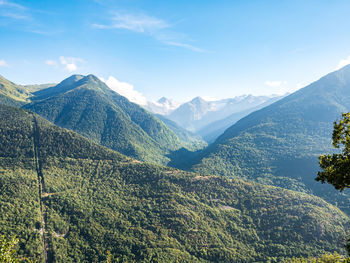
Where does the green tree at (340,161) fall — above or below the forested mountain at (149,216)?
above

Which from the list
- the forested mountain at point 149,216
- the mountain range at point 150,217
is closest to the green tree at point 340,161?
the mountain range at point 150,217

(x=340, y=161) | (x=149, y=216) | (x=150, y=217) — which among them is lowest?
(x=150, y=217)

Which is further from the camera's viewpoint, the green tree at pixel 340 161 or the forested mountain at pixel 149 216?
the forested mountain at pixel 149 216

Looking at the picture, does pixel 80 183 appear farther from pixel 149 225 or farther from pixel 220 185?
pixel 220 185

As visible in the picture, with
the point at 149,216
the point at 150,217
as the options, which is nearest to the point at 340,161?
the point at 150,217

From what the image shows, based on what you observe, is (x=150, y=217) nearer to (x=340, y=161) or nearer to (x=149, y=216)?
(x=149, y=216)

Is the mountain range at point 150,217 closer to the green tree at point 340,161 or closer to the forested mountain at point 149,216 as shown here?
the forested mountain at point 149,216

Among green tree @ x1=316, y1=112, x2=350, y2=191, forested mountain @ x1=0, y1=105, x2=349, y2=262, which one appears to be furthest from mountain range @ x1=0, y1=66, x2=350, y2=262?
green tree @ x1=316, y1=112, x2=350, y2=191
